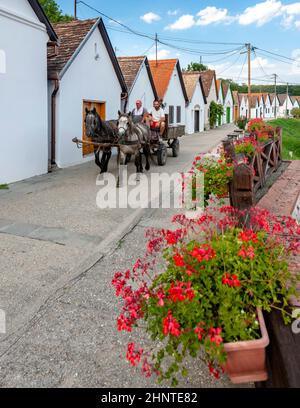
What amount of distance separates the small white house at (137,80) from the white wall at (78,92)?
8.71 ft

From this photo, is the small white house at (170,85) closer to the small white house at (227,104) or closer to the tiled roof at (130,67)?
the tiled roof at (130,67)

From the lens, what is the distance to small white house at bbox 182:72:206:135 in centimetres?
3228

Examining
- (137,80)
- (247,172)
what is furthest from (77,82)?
(247,172)

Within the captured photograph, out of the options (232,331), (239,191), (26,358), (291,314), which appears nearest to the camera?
(232,331)

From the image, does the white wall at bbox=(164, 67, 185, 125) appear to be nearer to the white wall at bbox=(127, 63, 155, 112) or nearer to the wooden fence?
the white wall at bbox=(127, 63, 155, 112)

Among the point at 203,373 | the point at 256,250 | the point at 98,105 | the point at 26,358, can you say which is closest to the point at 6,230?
the point at 26,358

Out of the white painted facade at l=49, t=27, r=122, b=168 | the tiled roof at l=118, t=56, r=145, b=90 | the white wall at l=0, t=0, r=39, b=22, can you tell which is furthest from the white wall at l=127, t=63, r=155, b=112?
the white wall at l=0, t=0, r=39, b=22

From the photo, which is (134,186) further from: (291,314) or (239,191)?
(291,314)

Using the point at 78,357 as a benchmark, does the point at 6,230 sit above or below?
above

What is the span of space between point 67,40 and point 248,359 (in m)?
13.7

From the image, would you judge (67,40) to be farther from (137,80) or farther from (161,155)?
(137,80)

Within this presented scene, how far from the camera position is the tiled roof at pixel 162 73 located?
84.2 feet

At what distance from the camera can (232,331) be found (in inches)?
97.3

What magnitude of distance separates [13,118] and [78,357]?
8.49 m
